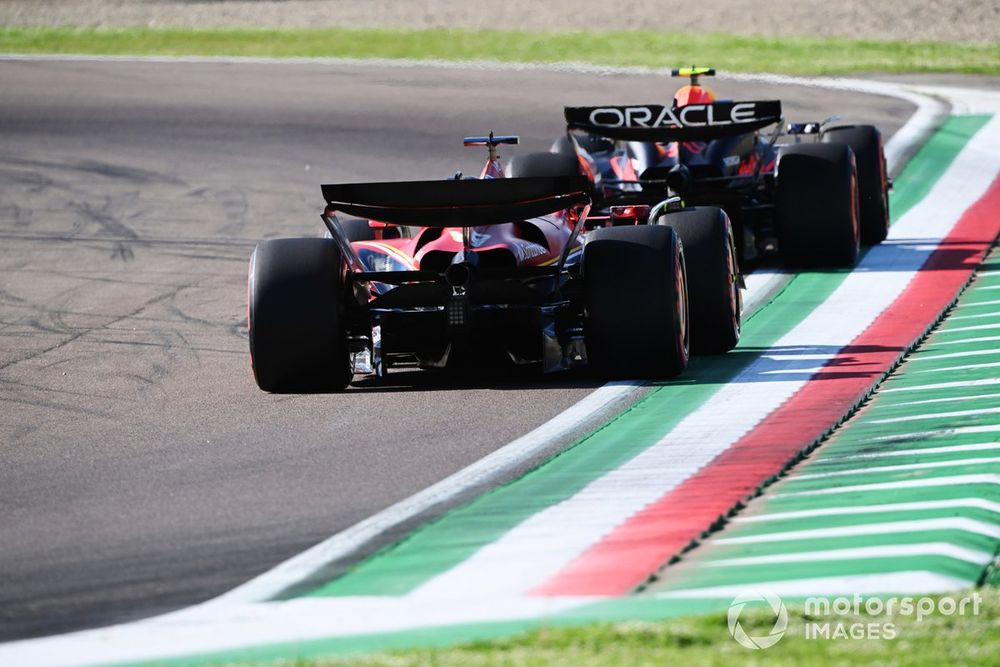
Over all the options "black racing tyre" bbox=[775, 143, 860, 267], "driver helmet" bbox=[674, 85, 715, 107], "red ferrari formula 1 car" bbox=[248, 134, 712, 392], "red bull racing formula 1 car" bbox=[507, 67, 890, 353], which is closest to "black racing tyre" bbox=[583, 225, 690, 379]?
"red ferrari formula 1 car" bbox=[248, 134, 712, 392]

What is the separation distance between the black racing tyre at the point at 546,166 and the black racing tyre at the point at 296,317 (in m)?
5.32

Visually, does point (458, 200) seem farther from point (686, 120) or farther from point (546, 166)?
point (546, 166)

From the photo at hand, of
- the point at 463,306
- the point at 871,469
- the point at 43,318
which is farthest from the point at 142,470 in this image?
the point at 43,318

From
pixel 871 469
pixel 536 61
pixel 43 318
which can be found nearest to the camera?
pixel 871 469

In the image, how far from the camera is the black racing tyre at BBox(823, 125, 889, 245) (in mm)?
16281

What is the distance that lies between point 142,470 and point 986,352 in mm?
5290

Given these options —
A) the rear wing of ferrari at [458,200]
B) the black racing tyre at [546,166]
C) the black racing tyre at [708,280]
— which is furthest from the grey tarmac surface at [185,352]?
the black racing tyre at [546,166]

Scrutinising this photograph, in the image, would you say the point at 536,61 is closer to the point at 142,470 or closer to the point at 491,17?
the point at 491,17

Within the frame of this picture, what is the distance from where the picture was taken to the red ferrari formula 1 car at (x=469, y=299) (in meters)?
10.1

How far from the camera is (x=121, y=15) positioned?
4234 cm

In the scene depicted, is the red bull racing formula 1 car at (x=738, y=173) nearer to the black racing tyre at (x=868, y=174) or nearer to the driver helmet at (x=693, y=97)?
the driver helmet at (x=693, y=97)

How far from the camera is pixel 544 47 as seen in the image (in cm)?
3516

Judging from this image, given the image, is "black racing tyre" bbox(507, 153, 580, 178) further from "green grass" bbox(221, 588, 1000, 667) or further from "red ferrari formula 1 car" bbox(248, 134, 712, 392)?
"green grass" bbox(221, 588, 1000, 667)

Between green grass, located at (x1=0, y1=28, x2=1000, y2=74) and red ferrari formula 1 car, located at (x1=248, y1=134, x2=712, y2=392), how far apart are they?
2163 centimetres
